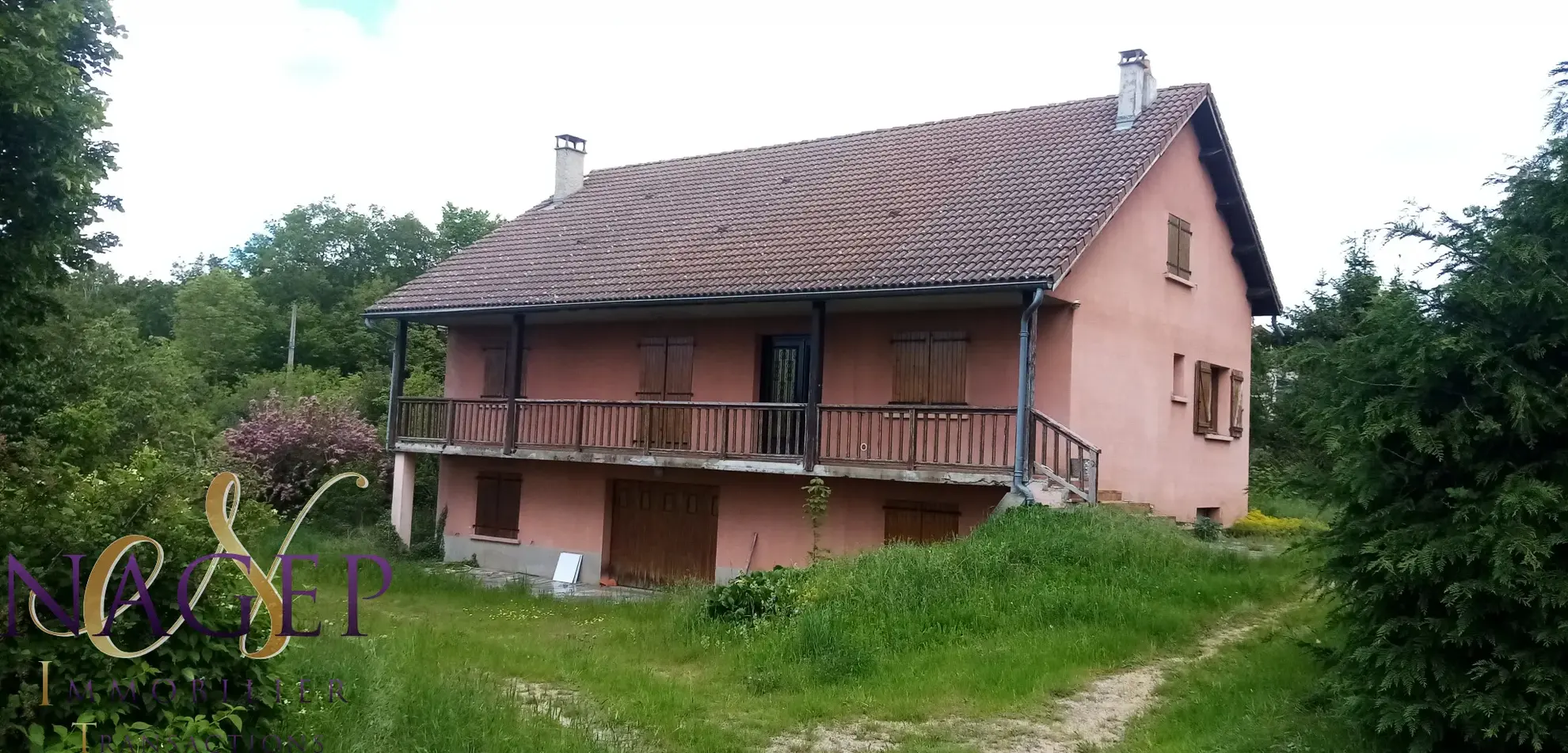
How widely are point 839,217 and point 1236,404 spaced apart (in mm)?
7987

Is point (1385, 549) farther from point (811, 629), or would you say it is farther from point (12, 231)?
point (12, 231)

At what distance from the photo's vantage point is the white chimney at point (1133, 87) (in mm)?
16552

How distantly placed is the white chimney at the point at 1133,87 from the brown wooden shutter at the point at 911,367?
465 centimetres

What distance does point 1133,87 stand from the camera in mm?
16594

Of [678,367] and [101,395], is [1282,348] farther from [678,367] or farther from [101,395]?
[101,395]

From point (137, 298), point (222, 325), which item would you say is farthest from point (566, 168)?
point (137, 298)

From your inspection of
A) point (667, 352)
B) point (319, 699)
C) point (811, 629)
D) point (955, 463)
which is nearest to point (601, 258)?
point (667, 352)

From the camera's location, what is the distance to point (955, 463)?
13.8 m

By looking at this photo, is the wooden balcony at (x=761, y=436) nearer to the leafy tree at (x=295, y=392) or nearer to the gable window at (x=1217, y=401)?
the gable window at (x=1217, y=401)

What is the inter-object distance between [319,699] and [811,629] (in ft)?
13.9

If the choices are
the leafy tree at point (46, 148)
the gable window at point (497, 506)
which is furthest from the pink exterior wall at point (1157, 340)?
the leafy tree at point (46, 148)

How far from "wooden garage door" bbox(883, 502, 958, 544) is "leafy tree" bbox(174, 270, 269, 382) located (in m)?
35.0

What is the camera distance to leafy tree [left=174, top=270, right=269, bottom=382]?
43.7 meters

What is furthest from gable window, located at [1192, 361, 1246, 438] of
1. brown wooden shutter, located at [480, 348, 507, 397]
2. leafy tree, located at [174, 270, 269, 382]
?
leafy tree, located at [174, 270, 269, 382]
